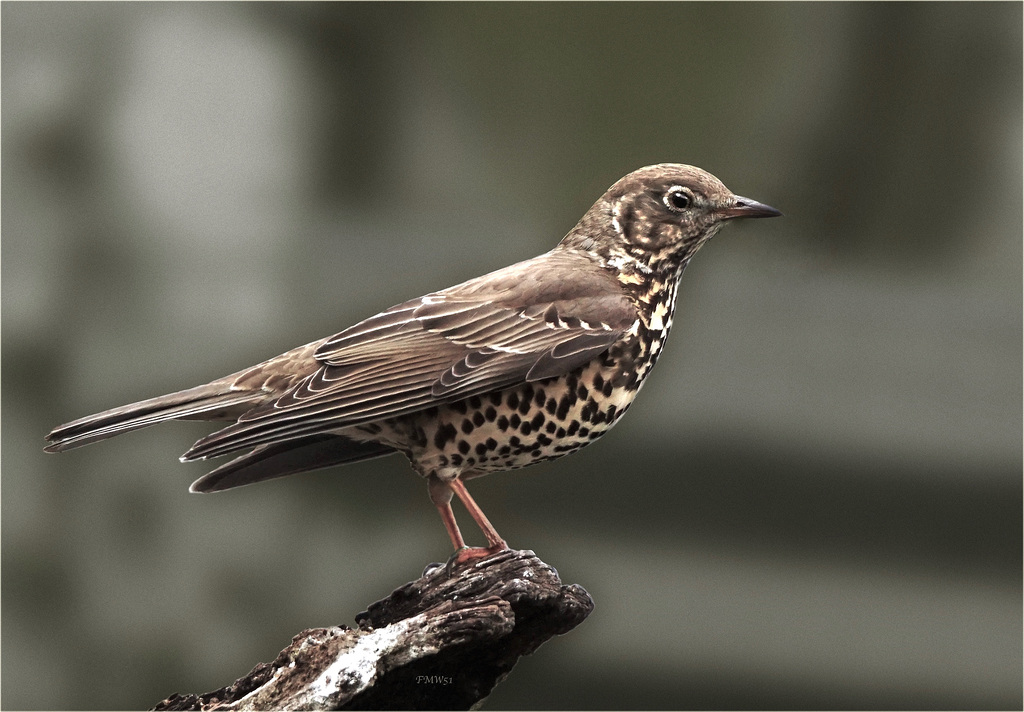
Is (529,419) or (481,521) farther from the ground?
(529,419)

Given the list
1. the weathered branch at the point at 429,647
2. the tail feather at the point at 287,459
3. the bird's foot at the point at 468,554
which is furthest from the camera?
the tail feather at the point at 287,459

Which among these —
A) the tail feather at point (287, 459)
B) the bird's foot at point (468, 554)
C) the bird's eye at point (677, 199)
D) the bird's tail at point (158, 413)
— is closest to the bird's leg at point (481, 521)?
the bird's foot at point (468, 554)

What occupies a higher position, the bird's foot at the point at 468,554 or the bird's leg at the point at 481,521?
the bird's leg at the point at 481,521

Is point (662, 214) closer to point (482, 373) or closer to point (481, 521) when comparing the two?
point (482, 373)

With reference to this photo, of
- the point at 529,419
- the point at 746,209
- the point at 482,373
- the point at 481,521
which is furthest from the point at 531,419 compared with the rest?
the point at 746,209

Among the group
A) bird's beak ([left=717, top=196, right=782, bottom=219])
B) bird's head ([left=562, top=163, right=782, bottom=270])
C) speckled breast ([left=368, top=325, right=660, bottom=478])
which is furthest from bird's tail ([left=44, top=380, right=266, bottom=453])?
bird's beak ([left=717, top=196, right=782, bottom=219])

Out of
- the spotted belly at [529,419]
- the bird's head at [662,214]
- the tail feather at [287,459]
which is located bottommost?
the tail feather at [287,459]

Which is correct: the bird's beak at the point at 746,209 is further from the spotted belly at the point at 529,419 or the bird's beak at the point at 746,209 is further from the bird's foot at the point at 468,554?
the bird's foot at the point at 468,554
